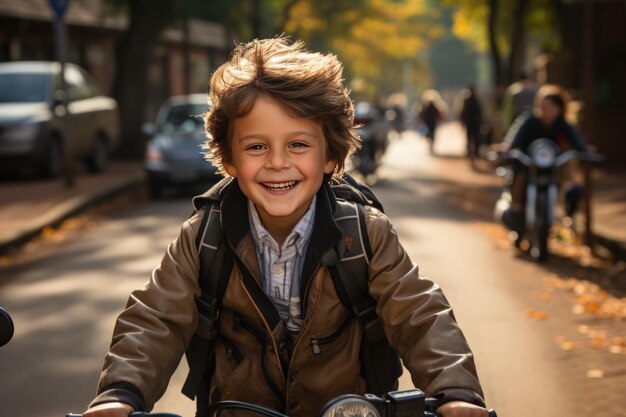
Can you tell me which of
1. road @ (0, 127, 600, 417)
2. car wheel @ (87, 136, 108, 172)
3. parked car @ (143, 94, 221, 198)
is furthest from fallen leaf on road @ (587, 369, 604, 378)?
car wheel @ (87, 136, 108, 172)

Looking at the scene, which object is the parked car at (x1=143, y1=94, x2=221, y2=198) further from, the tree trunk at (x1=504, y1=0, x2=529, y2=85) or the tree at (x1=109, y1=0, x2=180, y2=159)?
the tree trunk at (x1=504, y1=0, x2=529, y2=85)

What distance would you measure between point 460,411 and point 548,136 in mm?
8875

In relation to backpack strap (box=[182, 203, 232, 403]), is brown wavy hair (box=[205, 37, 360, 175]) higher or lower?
higher

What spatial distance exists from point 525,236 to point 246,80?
8.81 metres

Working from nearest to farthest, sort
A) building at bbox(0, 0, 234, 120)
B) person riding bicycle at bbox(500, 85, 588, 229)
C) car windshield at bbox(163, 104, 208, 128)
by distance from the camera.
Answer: person riding bicycle at bbox(500, 85, 588, 229), car windshield at bbox(163, 104, 208, 128), building at bbox(0, 0, 234, 120)

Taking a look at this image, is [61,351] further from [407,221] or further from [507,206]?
[407,221]

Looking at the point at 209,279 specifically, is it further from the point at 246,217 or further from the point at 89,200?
the point at 89,200

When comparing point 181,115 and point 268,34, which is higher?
point 268,34

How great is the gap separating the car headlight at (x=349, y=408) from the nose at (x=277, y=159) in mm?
927

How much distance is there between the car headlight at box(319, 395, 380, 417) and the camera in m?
2.20

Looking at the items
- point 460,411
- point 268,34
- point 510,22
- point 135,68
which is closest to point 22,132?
point 135,68

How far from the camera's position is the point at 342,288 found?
321cm

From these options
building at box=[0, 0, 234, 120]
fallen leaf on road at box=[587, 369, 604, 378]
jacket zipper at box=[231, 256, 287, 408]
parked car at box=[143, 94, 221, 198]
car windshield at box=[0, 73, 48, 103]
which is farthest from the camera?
building at box=[0, 0, 234, 120]

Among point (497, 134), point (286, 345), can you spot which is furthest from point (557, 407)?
point (497, 134)
